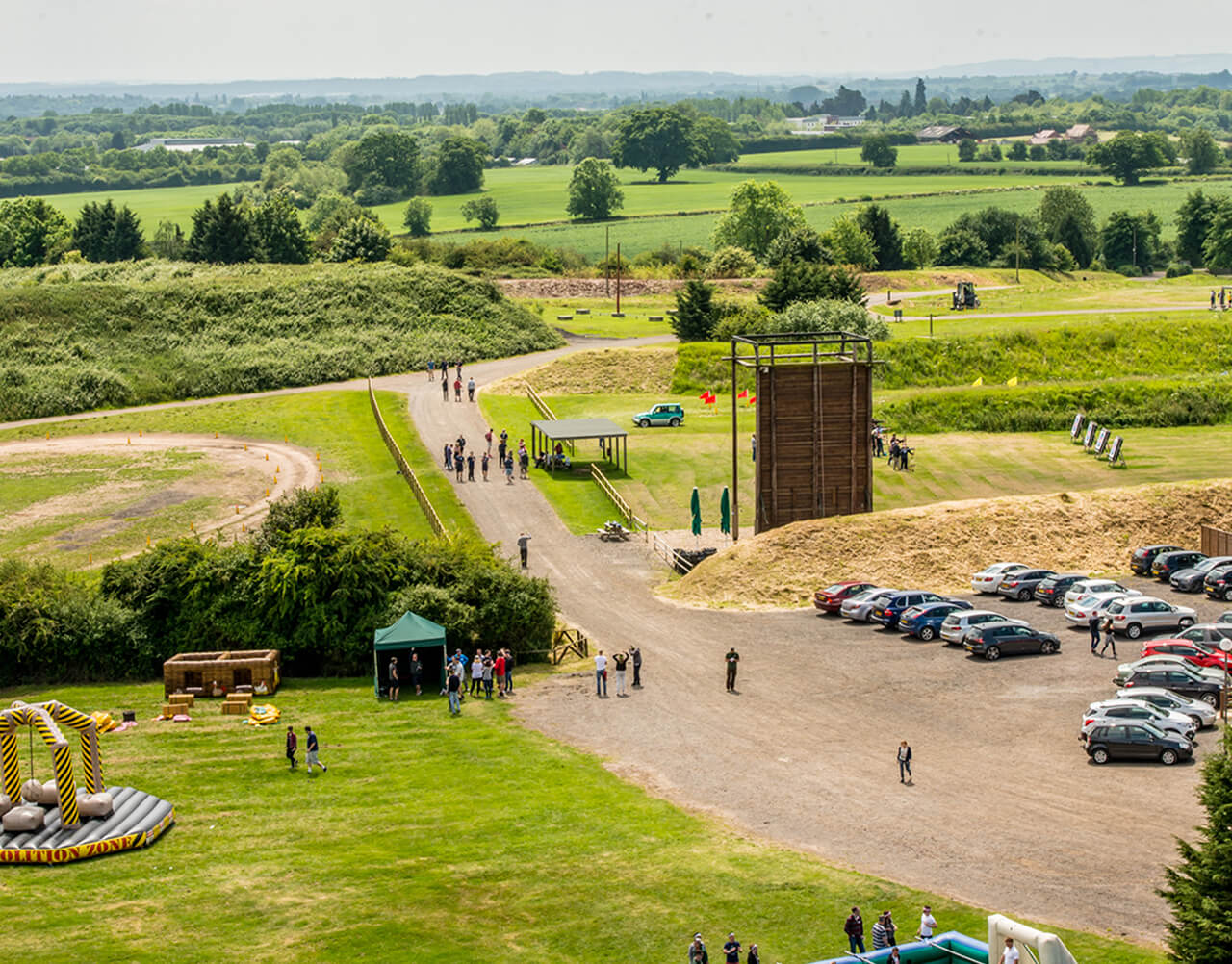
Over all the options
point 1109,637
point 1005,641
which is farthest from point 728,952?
point 1109,637

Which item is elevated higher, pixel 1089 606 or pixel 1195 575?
pixel 1089 606

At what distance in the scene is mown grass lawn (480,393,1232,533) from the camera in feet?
222

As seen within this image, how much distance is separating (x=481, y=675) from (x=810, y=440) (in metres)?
20.9

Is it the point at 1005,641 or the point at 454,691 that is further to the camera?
the point at 1005,641

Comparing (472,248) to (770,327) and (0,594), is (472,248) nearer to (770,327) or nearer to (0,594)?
(770,327)

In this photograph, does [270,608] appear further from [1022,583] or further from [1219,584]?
[1219,584]

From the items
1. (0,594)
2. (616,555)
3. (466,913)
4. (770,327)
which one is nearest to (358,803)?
(466,913)

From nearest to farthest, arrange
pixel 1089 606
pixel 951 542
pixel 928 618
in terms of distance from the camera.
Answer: pixel 928 618, pixel 1089 606, pixel 951 542

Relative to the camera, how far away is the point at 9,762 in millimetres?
34219

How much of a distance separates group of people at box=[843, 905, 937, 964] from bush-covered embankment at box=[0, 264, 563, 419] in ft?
258

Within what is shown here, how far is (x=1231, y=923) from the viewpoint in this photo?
78.1 feet

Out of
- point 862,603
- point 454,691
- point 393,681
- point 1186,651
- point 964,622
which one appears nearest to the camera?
point 454,691

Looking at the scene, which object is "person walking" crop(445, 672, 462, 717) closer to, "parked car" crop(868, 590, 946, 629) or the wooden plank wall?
"parked car" crop(868, 590, 946, 629)

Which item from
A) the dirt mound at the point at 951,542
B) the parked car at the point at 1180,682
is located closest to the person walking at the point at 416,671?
the dirt mound at the point at 951,542
